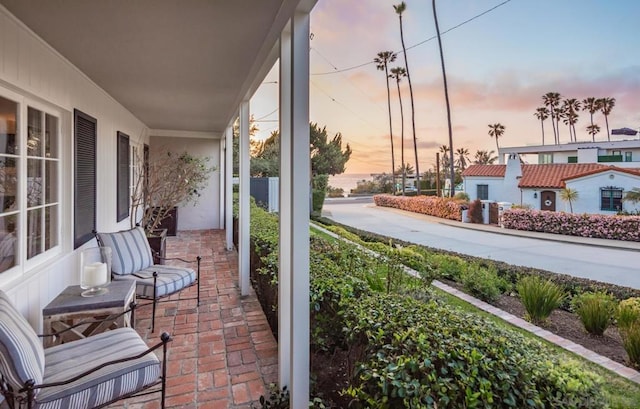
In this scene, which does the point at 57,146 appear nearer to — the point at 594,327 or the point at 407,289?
the point at 407,289

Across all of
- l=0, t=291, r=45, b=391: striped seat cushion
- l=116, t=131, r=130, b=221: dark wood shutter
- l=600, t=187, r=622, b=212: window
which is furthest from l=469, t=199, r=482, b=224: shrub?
l=0, t=291, r=45, b=391: striped seat cushion

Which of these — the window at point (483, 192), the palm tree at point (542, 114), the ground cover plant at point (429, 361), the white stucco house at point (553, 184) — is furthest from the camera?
the window at point (483, 192)

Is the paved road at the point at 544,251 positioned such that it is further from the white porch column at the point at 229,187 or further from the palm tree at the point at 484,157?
the palm tree at the point at 484,157

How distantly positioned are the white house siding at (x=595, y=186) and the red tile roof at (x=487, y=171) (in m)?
5.12

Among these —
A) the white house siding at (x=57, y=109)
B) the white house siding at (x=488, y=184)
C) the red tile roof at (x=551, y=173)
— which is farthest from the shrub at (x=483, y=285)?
the white house siding at (x=488, y=184)

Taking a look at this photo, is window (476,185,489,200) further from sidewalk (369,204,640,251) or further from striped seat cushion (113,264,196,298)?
striped seat cushion (113,264,196,298)

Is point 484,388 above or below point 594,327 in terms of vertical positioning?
above

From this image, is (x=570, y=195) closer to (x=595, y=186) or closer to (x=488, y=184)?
(x=595, y=186)

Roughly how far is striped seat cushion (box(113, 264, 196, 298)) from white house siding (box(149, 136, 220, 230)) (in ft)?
16.9

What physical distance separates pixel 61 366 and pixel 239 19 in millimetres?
2140

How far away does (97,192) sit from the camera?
401 cm

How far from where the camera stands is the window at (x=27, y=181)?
2289mm

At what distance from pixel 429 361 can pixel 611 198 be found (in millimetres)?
14518

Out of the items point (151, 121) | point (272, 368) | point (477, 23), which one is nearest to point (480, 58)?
Answer: point (477, 23)
